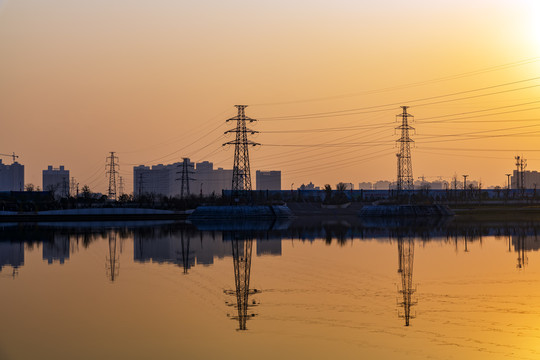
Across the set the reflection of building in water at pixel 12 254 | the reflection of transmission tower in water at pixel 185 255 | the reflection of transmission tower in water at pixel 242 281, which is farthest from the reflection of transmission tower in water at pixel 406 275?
the reflection of building in water at pixel 12 254

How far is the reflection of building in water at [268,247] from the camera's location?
35188 millimetres

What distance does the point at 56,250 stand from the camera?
38.5 metres

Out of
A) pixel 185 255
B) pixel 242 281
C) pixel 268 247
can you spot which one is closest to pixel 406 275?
pixel 242 281

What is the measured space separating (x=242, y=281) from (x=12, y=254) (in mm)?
17356

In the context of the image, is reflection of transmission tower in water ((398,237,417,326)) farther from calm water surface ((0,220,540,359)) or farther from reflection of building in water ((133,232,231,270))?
reflection of building in water ((133,232,231,270))

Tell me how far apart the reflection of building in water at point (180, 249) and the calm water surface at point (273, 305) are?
16 cm

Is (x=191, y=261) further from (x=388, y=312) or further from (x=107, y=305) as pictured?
(x=388, y=312)

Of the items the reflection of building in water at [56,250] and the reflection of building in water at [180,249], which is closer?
the reflection of building in water at [180,249]

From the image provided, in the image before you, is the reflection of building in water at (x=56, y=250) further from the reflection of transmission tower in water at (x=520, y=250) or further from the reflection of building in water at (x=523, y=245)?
the reflection of building in water at (x=523, y=245)

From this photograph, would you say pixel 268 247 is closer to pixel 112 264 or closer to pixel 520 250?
pixel 112 264

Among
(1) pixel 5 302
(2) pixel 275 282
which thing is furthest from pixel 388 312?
(1) pixel 5 302

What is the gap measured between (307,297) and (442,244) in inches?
851

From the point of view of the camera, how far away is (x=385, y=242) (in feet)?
137

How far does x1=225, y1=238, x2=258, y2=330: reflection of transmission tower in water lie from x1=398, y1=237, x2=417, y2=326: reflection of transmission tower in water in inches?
162
